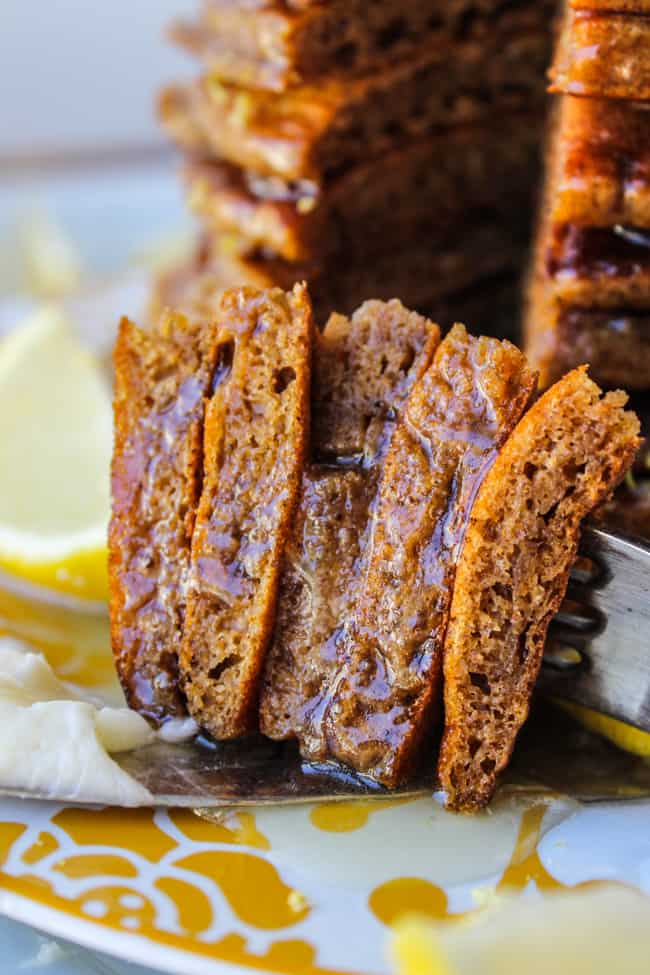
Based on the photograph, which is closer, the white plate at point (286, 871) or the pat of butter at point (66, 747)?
the white plate at point (286, 871)

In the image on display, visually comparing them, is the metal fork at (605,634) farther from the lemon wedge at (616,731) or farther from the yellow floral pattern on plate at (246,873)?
the yellow floral pattern on plate at (246,873)

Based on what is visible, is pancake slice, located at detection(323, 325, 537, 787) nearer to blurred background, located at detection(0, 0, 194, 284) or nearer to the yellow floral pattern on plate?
the yellow floral pattern on plate

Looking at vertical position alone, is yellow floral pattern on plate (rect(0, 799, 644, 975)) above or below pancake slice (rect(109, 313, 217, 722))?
below

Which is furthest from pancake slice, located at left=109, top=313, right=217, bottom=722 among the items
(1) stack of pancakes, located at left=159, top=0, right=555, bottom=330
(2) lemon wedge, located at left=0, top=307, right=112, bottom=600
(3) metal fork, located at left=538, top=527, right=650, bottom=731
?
(1) stack of pancakes, located at left=159, top=0, right=555, bottom=330

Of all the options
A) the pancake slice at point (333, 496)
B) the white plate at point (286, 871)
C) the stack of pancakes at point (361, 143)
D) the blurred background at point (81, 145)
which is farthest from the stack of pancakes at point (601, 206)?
the blurred background at point (81, 145)

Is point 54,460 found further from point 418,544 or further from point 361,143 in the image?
point 418,544

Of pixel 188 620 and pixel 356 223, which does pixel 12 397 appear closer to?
pixel 356 223

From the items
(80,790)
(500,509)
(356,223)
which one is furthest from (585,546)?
(356,223)
